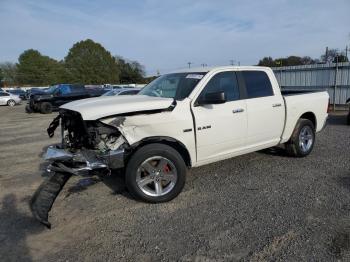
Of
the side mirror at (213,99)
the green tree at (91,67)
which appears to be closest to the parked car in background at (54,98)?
the side mirror at (213,99)

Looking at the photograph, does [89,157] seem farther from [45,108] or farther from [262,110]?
[45,108]

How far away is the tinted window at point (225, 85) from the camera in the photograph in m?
5.20

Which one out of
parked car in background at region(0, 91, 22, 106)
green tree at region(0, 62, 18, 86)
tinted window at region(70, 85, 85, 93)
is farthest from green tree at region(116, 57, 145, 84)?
tinted window at region(70, 85, 85, 93)

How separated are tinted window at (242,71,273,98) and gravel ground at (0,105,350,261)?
1421 millimetres

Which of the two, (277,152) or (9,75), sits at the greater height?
(9,75)

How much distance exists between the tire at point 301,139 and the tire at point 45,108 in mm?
17782

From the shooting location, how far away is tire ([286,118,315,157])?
6598mm

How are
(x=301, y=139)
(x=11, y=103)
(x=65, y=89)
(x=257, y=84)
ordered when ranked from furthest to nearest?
(x=11, y=103) < (x=65, y=89) < (x=301, y=139) < (x=257, y=84)

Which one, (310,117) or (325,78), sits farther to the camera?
(325,78)

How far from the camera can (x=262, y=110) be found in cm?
575

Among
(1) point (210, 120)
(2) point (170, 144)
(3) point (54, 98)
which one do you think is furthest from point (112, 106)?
(3) point (54, 98)

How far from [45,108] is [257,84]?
17.9 metres

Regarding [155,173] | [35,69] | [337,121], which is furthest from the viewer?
[35,69]

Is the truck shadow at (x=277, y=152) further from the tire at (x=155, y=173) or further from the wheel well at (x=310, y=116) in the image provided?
the tire at (x=155, y=173)
